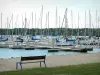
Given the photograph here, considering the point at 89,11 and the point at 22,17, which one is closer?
the point at 89,11

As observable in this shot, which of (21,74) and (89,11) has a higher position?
(89,11)

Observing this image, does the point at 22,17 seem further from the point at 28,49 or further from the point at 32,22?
the point at 28,49

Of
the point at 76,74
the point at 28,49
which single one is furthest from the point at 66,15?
the point at 76,74

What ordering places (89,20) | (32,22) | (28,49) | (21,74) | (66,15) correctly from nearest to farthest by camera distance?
(21,74), (28,49), (66,15), (89,20), (32,22)

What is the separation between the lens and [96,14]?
6488 centimetres

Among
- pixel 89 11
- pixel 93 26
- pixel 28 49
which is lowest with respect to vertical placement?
pixel 28 49

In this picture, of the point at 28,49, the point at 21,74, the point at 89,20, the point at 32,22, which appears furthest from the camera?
the point at 32,22

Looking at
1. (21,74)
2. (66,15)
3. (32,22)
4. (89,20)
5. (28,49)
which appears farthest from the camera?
(32,22)

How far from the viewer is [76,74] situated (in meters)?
11.2

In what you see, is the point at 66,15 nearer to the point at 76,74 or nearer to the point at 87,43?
the point at 87,43

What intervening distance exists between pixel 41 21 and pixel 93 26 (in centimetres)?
1543

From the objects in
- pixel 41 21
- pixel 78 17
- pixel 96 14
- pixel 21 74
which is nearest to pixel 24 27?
pixel 41 21

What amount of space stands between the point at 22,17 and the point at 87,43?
24.3 metres

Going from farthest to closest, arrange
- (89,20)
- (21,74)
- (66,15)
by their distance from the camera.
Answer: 1. (89,20)
2. (66,15)
3. (21,74)
